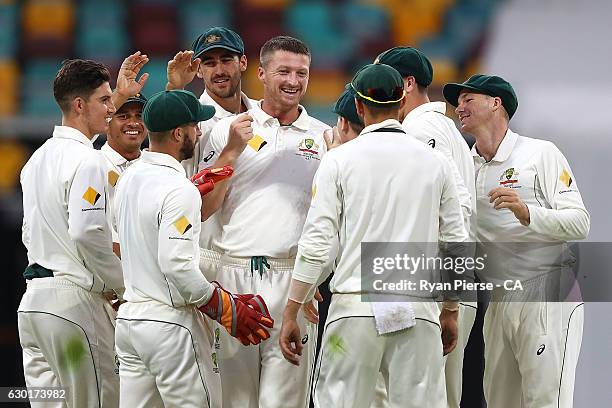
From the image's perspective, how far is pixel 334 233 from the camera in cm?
390

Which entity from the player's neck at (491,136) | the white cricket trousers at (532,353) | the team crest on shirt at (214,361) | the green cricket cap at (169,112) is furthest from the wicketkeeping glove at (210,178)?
the white cricket trousers at (532,353)

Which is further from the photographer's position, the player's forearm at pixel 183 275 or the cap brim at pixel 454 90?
the cap brim at pixel 454 90

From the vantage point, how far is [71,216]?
4352mm

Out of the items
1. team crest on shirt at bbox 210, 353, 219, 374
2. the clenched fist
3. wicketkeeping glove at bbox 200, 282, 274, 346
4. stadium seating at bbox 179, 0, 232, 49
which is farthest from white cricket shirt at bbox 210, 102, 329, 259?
stadium seating at bbox 179, 0, 232, 49

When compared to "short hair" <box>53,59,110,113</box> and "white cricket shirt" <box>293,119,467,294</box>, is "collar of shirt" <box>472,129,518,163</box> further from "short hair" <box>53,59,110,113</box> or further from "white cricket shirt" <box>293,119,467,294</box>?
"short hair" <box>53,59,110,113</box>

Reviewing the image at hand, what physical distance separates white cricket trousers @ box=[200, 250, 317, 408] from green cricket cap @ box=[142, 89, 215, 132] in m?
0.76

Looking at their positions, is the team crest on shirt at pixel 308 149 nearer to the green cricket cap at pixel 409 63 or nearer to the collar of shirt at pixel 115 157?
the green cricket cap at pixel 409 63

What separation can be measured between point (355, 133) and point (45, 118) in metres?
2.86

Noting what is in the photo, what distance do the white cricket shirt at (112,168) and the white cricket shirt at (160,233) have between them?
0.66 meters

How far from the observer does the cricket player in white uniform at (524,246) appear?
4527 millimetres

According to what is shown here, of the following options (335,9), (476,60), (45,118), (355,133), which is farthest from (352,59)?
(355,133)

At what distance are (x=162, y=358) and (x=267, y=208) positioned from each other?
35.0 inches

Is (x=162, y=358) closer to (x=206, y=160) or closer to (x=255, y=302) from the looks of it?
(x=255, y=302)

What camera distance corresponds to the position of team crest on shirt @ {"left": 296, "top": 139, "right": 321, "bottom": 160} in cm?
458
